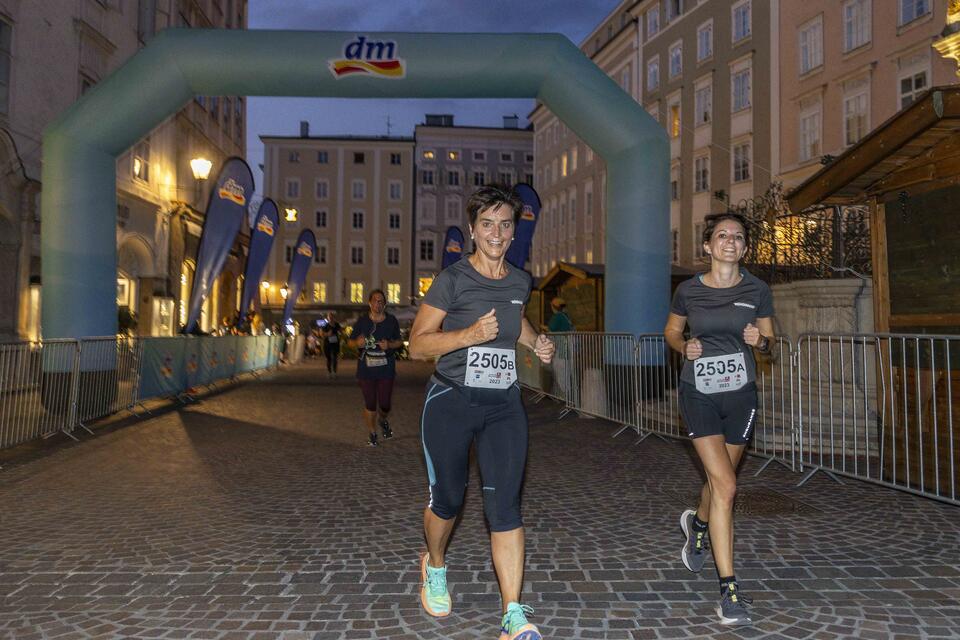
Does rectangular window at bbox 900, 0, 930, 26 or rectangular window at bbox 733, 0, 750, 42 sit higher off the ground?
rectangular window at bbox 733, 0, 750, 42

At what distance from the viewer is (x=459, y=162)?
66.1 meters

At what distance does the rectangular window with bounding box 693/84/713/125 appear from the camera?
113 feet

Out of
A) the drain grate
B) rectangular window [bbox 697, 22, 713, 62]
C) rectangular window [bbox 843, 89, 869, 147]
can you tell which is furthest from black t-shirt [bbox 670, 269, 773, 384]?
rectangular window [bbox 697, 22, 713, 62]

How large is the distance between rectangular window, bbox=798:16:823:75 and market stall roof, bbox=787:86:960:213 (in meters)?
22.1

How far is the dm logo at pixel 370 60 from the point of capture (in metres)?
12.6

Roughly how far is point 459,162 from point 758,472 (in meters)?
60.4

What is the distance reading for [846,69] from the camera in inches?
1018

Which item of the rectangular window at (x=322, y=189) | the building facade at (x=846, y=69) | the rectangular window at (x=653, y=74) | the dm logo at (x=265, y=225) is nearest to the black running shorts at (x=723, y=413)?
the dm logo at (x=265, y=225)

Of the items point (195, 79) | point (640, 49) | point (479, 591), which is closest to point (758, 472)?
point (479, 591)

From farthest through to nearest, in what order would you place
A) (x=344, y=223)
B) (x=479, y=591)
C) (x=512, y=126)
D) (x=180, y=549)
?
(x=512, y=126), (x=344, y=223), (x=180, y=549), (x=479, y=591)

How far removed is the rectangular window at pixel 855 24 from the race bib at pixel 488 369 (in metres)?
26.0

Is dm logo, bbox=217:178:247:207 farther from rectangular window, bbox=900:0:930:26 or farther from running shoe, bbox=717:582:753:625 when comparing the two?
rectangular window, bbox=900:0:930:26

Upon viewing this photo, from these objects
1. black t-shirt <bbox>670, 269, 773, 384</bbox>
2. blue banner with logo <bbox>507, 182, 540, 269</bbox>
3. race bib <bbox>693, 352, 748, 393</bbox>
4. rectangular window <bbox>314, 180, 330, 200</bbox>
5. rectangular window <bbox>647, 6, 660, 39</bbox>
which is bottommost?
race bib <bbox>693, 352, 748, 393</bbox>

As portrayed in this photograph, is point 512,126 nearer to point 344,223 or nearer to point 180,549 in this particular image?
point 344,223
